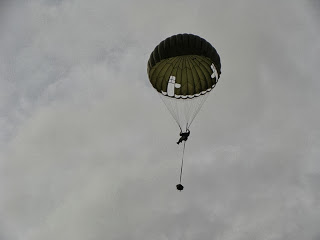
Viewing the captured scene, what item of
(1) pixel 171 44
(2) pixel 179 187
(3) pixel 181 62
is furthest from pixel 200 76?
(2) pixel 179 187

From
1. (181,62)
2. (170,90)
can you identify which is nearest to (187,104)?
(170,90)

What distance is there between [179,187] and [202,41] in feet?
38.1

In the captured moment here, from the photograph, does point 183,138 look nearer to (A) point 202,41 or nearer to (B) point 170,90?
(B) point 170,90

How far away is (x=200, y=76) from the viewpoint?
90.7 feet

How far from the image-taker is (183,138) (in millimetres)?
26703

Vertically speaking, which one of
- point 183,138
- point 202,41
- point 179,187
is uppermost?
point 202,41

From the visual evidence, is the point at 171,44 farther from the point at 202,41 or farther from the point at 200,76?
the point at 200,76

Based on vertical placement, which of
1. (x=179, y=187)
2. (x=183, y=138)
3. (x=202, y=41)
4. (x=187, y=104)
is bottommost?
(x=179, y=187)

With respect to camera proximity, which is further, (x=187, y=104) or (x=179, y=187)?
(x=187, y=104)

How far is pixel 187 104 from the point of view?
28.4 m

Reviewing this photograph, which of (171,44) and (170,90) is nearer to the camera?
(171,44)

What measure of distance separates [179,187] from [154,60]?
10.3 meters

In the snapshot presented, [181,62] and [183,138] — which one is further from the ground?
[181,62]

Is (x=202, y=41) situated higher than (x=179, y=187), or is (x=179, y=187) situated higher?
(x=202, y=41)
